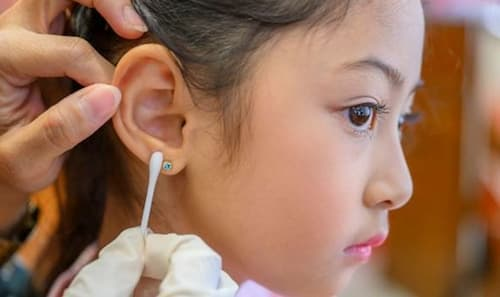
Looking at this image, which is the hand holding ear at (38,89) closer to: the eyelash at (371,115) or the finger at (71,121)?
the finger at (71,121)

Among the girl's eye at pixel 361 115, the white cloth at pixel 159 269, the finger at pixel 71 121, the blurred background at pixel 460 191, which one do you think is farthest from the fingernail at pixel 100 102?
the blurred background at pixel 460 191

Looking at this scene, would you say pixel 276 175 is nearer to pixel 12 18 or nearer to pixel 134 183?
pixel 134 183

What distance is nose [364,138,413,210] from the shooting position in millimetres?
765

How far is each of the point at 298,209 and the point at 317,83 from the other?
0.39 ft

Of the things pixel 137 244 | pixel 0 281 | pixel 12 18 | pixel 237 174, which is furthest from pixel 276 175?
pixel 0 281

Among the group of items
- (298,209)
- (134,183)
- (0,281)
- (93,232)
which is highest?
(298,209)

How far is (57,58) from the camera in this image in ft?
2.43

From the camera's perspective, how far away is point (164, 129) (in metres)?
0.76

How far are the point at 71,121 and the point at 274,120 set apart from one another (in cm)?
18

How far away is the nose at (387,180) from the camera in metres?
0.76

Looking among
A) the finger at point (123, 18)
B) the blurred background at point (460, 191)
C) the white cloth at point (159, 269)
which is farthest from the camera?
the blurred background at point (460, 191)

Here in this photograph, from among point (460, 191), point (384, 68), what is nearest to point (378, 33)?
point (384, 68)

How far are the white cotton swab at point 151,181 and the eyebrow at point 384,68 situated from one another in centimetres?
19

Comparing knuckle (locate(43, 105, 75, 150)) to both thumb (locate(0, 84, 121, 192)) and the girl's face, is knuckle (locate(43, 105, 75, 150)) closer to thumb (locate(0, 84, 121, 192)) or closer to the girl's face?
thumb (locate(0, 84, 121, 192))
